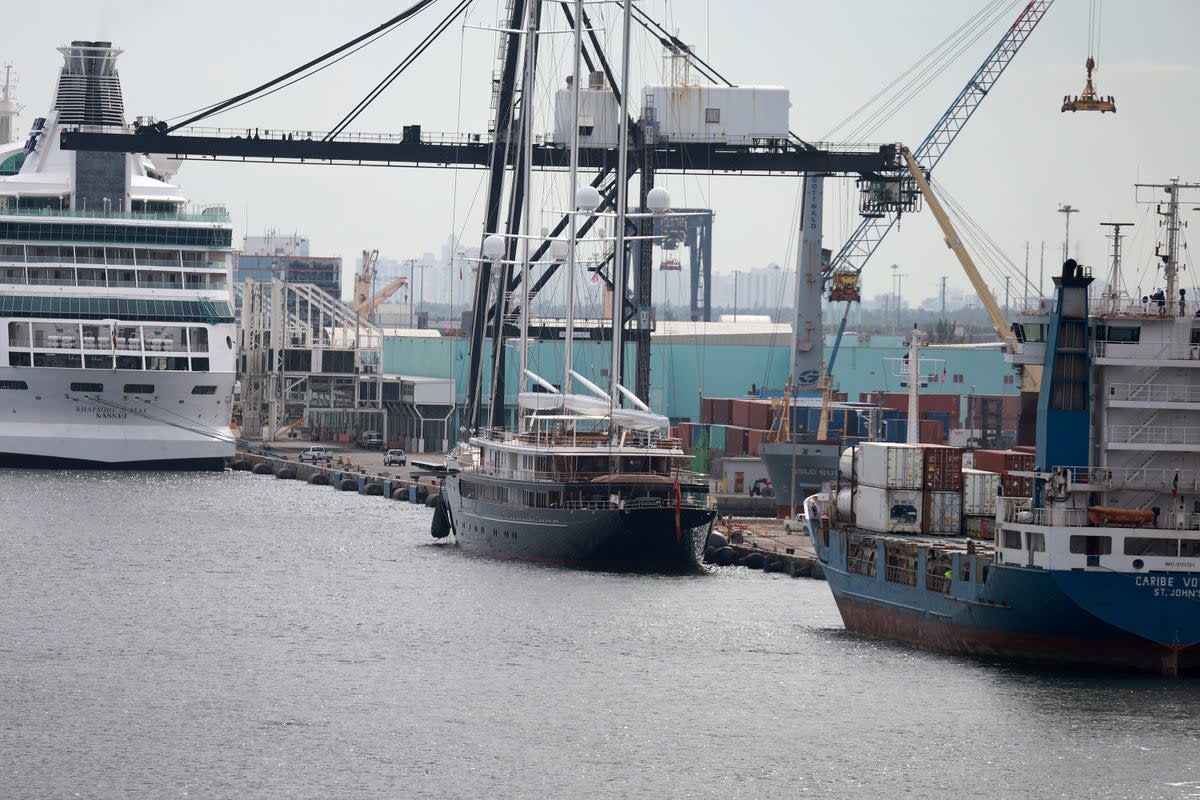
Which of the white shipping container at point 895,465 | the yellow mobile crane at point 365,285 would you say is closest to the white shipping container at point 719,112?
the white shipping container at point 895,465

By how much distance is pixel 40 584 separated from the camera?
190 ft

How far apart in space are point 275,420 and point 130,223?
19925 millimetres

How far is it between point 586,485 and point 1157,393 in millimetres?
19535

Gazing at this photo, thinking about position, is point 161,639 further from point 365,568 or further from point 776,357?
point 776,357

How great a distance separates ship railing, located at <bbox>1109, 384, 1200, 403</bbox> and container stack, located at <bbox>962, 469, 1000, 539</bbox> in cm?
580

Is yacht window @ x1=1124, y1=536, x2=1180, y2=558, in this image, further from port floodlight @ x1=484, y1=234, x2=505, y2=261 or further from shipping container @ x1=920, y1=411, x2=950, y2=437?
shipping container @ x1=920, y1=411, x2=950, y2=437

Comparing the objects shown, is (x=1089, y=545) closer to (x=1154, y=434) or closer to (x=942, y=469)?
(x=1154, y=434)

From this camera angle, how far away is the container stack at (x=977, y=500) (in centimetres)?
5072

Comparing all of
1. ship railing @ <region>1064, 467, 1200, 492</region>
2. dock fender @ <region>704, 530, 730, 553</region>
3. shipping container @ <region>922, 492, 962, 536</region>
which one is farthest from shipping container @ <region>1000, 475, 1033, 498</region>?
dock fender @ <region>704, 530, 730, 553</region>

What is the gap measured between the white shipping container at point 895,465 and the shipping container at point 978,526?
4.73 ft

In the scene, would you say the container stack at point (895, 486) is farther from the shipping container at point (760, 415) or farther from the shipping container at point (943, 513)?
the shipping container at point (760, 415)

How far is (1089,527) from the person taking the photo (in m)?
43.1

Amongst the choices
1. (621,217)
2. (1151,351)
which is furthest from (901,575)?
(621,217)

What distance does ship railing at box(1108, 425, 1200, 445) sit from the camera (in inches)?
1773
